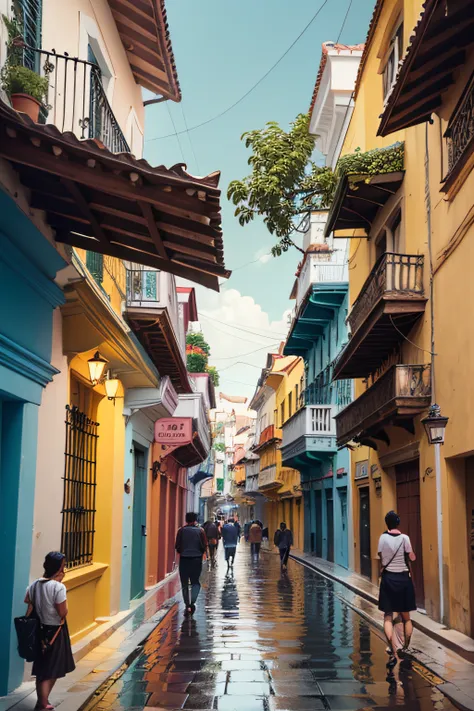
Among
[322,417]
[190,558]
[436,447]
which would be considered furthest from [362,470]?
[436,447]

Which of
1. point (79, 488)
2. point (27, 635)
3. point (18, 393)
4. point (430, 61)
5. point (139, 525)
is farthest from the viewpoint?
point (139, 525)

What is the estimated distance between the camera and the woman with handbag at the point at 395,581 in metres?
9.61

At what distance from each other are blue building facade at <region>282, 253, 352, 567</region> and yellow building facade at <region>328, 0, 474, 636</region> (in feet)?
19.0

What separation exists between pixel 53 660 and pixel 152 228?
12.1 ft

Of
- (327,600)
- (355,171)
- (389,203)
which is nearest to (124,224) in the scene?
(355,171)

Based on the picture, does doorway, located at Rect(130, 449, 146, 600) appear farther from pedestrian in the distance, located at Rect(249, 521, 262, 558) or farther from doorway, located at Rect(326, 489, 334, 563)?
pedestrian in the distance, located at Rect(249, 521, 262, 558)

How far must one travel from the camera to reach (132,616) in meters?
13.9

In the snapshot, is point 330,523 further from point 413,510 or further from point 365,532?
point 413,510

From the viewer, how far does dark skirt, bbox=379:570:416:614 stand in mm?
9609

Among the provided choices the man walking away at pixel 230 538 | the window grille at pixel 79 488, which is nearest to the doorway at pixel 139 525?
the window grille at pixel 79 488

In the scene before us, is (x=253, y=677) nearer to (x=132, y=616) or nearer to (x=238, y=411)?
(x=132, y=616)

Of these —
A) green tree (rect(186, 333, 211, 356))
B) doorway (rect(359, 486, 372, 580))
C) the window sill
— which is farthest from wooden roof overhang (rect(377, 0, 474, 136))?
green tree (rect(186, 333, 211, 356))

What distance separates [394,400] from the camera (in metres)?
14.0

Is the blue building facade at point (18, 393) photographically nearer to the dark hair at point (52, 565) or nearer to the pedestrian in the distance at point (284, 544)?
the dark hair at point (52, 565)
